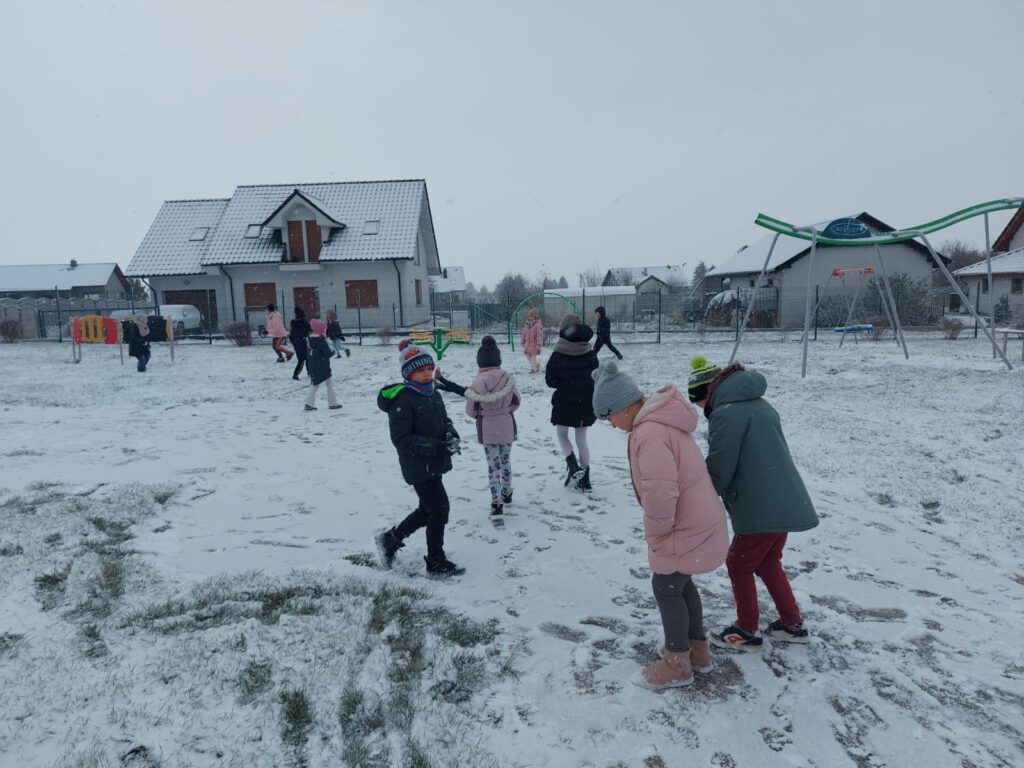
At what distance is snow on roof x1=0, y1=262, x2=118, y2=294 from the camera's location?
57594 mm

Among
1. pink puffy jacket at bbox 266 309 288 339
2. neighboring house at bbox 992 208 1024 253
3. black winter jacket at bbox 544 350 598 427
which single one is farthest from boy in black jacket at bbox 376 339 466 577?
neighboring house at bbox 992 208 1024 253

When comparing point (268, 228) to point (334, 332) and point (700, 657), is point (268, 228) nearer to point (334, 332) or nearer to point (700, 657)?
point (334, 332)

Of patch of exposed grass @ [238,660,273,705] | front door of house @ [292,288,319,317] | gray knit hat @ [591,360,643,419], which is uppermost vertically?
front door of house @ [292,288,319,317]

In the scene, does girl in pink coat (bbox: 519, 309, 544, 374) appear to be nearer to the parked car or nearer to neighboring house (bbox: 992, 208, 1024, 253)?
the parked car

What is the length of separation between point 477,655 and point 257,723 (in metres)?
1.09

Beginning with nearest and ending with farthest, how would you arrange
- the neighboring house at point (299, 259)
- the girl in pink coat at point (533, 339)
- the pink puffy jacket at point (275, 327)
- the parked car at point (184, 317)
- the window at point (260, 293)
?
the girl in pink coat at point (533, 339) < the pink puffy jacket at point (275, 327) < the parked car at point (184, 317) < the neighboring house at point (299, 259) < the window at point (260, 293)

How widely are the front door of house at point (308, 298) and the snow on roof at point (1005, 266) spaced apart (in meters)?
31.2

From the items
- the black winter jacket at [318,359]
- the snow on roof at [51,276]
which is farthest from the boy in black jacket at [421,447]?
the snow on roof at [51,276]

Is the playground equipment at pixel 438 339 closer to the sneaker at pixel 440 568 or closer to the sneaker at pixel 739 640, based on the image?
the sneaker at pixel 440 568

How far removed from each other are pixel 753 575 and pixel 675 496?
92 centimetres

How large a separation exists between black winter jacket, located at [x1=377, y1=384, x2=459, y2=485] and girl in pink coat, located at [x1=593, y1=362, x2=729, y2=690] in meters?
1.57

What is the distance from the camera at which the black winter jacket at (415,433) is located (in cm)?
430

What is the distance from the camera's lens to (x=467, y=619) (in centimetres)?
387

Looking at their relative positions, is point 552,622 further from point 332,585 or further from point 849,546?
point 849,546
